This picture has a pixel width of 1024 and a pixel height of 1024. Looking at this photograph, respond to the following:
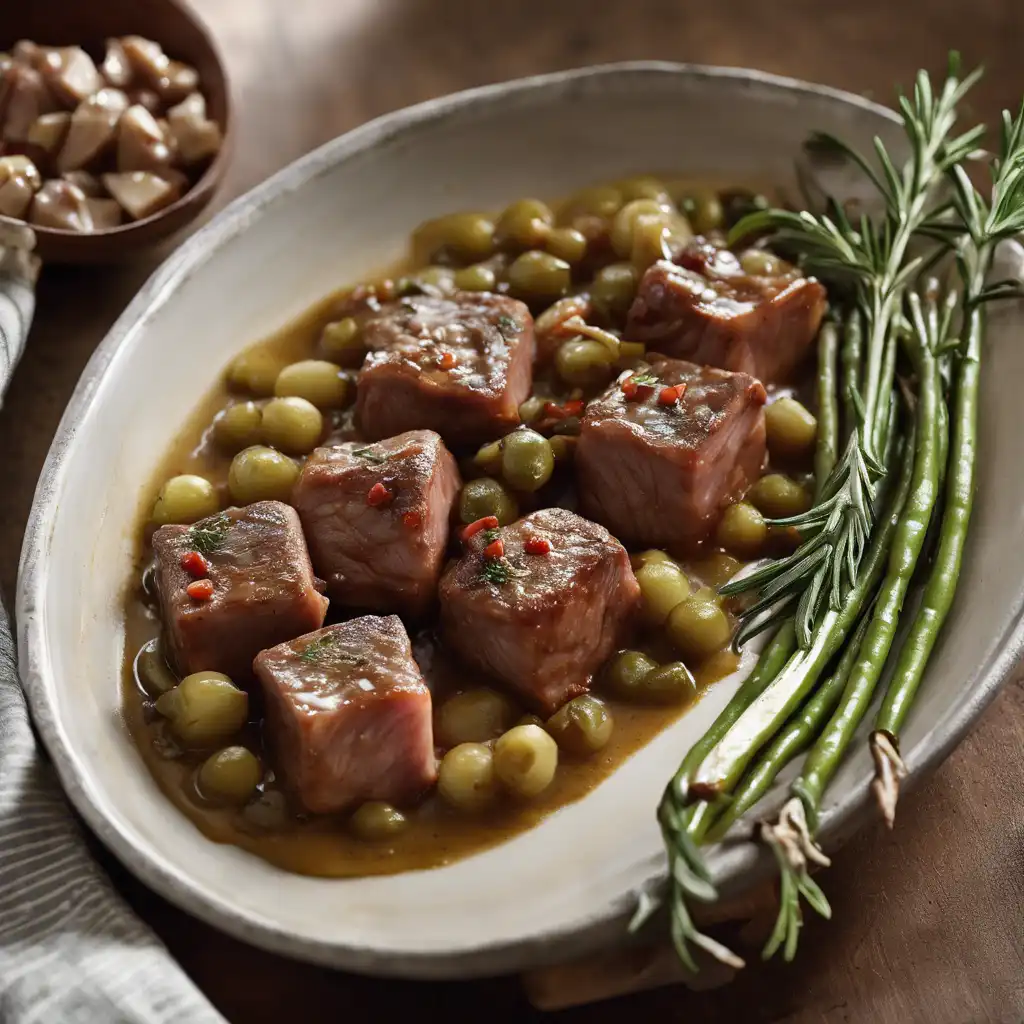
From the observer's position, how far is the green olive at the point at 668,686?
11.6 ft

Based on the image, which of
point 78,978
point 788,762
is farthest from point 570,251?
point 78,978

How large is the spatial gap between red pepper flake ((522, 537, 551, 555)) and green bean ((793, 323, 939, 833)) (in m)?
0.91

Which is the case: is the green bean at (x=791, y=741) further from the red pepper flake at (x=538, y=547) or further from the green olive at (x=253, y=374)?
the green olive at (x=253, y=374)

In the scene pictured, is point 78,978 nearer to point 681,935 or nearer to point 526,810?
point 526,810

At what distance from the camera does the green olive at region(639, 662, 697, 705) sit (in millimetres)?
3525

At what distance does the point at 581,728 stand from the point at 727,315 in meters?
1.53

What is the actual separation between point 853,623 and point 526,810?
106 centimetres

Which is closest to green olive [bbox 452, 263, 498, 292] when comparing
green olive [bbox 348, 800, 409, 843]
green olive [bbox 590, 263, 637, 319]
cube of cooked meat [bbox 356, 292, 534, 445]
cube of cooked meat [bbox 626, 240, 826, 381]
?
cube of cooked meat [bbox 356, 292, 534, 445]

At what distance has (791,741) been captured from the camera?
10.5 ft

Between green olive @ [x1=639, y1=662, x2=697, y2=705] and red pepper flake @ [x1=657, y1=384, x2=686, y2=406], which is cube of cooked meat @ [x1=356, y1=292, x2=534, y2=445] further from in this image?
green olive @ [x1=639, y1=662, x2=697, y2=705]

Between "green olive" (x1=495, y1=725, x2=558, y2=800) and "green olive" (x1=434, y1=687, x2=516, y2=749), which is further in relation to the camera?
"green olive" (x1=434, y1=687, x2=516, y2=749)

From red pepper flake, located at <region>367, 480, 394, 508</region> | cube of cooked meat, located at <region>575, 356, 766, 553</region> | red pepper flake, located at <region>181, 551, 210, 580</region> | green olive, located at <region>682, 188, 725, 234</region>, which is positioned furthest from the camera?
green olive, located at <region>682, 188, 725, 234</region>

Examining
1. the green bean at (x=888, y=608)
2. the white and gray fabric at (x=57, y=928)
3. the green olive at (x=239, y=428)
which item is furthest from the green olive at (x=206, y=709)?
the green bean at (x=888, y=608)

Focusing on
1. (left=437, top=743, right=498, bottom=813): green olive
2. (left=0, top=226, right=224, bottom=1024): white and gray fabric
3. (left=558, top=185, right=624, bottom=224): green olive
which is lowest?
(left=0, top=226, right=224, bottom=1024): white and gray fabric
